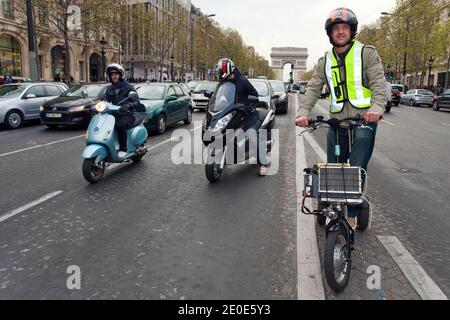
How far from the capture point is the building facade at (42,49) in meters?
32.6

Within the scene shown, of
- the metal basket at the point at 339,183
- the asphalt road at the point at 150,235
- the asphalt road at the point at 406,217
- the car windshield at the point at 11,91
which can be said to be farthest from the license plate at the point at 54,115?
the metal basket at the point at 339,183

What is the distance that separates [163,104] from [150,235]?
28.7 ft

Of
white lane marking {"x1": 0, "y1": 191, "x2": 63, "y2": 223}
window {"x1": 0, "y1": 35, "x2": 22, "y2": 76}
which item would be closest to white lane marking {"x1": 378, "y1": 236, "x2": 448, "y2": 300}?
white lane marking {"x1": 0, "y1": 191, "x2": 63, "y2": 223}

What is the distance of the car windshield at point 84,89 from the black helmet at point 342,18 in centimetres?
1224

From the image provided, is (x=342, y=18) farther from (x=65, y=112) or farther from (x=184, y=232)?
(x=65, y=112)

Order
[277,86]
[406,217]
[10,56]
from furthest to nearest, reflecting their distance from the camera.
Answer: [10,56], [277,86], [406,217]

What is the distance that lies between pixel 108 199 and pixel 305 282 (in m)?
3.17

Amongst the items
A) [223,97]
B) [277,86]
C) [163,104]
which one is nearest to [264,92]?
[163,104]

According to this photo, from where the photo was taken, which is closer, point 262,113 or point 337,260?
point 337,260

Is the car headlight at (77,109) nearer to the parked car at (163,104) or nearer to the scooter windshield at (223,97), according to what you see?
the parked car at (163,104)

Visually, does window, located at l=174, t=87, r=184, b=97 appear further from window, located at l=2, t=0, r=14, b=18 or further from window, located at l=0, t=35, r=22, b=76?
window, located at l=0, t=35, r=22, b=76

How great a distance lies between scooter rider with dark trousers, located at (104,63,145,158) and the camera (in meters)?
6.95

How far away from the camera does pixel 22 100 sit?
14008 mm
